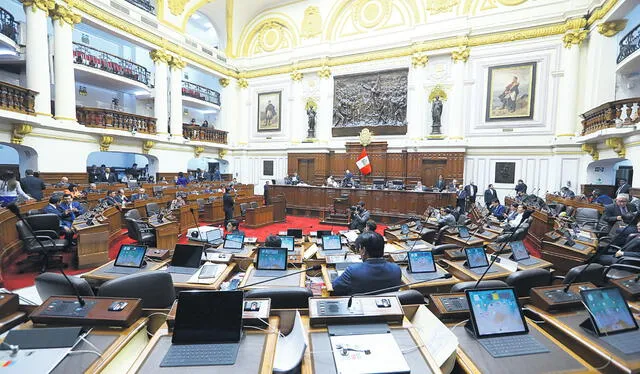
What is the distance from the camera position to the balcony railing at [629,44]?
8.31m

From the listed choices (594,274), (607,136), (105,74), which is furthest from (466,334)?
(105,74)

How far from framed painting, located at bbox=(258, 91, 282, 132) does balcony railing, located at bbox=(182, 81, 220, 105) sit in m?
2.96

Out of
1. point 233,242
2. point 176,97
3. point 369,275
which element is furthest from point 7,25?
point 369,275

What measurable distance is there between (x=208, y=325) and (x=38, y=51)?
11700mm

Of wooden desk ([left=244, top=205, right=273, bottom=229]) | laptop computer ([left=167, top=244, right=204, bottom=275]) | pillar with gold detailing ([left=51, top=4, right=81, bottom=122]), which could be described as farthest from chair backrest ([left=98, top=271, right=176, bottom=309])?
pillar with gold detailing ([left=51, top=4, right=81, bottom=122])

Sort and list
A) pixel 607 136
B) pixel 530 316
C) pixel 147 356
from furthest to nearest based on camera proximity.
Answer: pixel 607 136
pixel 530 316
pixel 147 356

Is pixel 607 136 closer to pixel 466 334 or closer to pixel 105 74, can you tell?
pixel 466 334

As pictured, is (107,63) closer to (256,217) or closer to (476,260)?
(256,217)

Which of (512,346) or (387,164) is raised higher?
(387,164)

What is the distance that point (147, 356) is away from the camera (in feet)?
4.40

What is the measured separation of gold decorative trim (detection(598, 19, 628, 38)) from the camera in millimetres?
9256

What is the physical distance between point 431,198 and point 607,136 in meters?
5.02

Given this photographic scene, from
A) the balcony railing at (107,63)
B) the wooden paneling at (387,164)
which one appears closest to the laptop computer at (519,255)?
the wooden paneling at (387,164)

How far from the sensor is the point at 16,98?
8.03 metres
